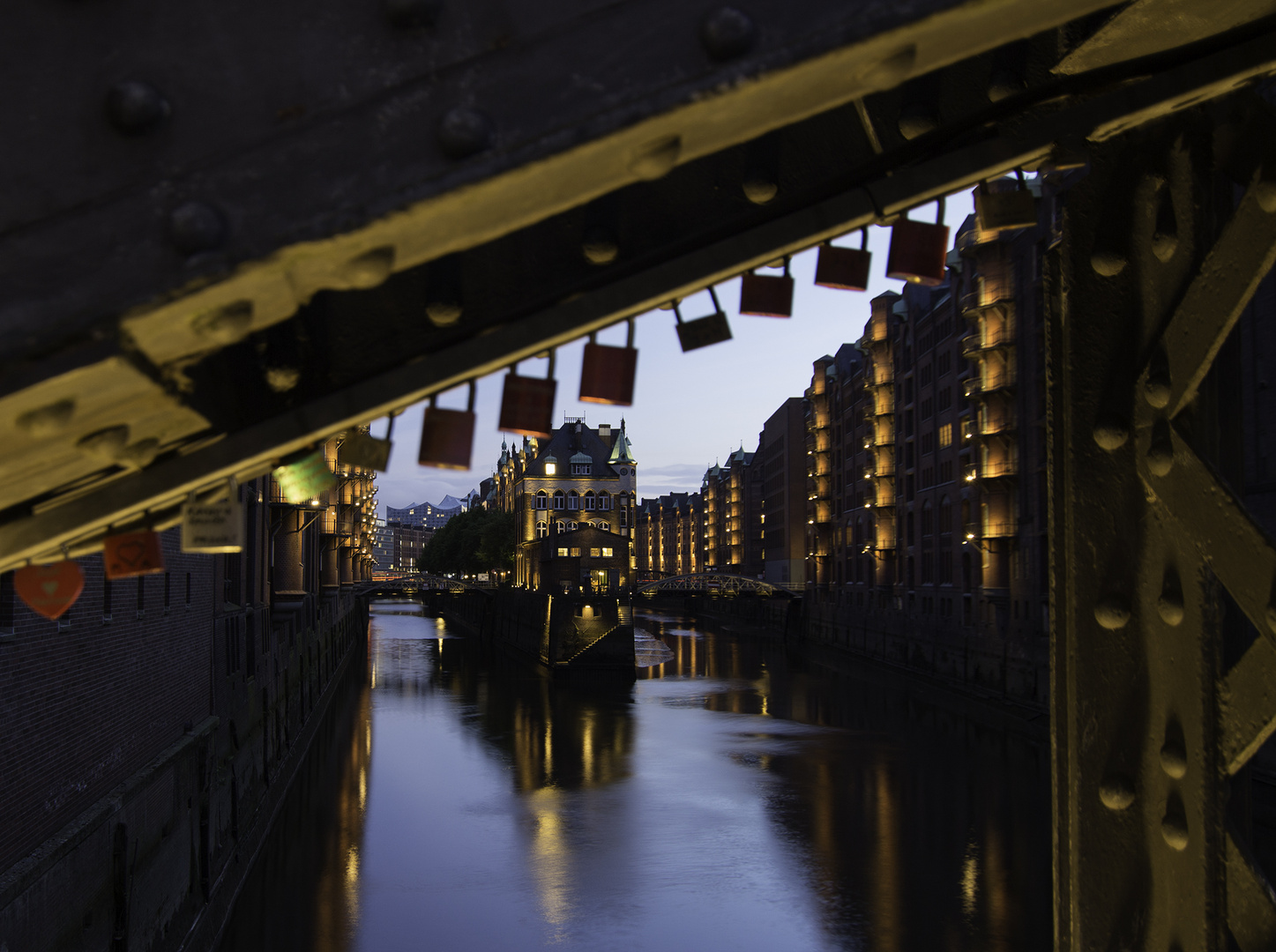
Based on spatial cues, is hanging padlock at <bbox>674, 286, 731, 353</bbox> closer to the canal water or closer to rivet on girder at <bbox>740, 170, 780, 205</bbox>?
rivet on girder at <bbox>740, 170, 780, 205</bbox>

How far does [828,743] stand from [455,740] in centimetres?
1373

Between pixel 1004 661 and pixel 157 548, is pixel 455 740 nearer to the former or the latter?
pixel 1004 661

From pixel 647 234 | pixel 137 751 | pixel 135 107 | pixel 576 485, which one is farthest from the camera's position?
pixel 576 485

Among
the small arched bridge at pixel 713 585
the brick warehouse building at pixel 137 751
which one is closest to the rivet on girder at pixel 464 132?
the brick warehouse building at pixel 137 751

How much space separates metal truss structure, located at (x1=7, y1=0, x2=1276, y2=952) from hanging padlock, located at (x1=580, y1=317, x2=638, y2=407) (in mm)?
477

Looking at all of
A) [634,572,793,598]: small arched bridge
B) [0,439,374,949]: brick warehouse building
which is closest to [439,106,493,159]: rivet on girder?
[0,439,374,949]: brick warehouse building

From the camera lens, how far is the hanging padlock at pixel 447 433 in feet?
9.68

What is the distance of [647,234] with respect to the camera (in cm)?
274

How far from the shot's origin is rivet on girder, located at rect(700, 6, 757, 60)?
191 cm

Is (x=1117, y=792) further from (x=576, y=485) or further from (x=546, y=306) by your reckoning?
(x=576, y=485)

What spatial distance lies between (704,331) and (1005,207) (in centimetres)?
98

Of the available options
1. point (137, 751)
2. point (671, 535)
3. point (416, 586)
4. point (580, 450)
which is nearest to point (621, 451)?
point (580, 450)

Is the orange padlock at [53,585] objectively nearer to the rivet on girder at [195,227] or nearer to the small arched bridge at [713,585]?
the rivet on girder at [195,227]

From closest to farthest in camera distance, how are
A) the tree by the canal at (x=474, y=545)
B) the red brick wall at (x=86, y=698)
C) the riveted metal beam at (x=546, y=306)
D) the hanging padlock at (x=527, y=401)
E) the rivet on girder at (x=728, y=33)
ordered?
1. the rivet on girder at (x=728, y=33)
2. the riveted metal beam at (x=546, y=306)
3. the hanging padlock at (x=527, y=401)
4. the red brick wall at (x=86, y=698)
5. the tree by the canal at (x=474, y=545)
